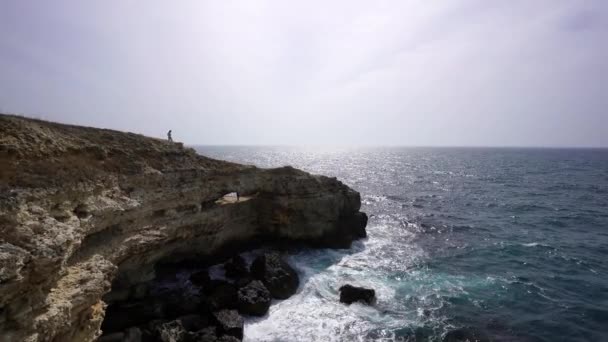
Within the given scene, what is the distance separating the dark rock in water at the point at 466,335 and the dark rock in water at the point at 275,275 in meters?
8.59

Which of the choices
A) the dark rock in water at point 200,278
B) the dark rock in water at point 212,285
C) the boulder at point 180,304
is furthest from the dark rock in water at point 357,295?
the dark rock in water at point 200,278

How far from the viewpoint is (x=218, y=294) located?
58.9 feet

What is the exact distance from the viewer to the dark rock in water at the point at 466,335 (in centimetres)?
1579

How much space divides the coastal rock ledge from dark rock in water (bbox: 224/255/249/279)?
1779 mm

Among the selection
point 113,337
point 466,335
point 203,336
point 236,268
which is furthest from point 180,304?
point 466,335

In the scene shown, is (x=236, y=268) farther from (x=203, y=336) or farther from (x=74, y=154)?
(x=74, y=154)

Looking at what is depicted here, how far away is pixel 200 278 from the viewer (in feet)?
65.6

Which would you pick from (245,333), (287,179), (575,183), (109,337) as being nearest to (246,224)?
(287,179)

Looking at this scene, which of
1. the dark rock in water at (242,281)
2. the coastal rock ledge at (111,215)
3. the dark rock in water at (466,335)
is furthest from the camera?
the dark rock in water at (242,281)

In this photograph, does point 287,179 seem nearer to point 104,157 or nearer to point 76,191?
point 104,157

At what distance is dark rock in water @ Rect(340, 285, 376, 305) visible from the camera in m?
19.1

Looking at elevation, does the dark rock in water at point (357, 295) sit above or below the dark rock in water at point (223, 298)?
below

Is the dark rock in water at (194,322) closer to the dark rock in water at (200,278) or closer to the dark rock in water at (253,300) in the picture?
the dark rock in water at (253,300)

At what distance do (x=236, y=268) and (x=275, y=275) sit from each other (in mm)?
2707
